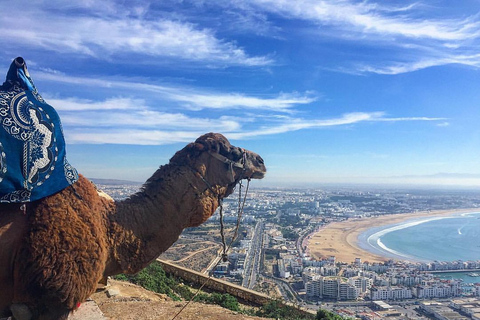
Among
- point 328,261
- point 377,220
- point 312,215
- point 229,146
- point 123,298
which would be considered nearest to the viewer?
point 229,146

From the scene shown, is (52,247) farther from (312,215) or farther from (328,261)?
(312,215)

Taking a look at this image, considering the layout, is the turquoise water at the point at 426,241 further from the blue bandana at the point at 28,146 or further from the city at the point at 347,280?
the blue bandana at the point at 28,146

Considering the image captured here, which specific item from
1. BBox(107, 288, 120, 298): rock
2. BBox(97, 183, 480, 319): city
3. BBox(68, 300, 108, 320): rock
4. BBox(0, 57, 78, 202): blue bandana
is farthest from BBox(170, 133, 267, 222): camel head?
BBox(97, 183, 480, 319): city

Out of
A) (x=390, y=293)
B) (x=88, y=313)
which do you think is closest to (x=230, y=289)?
(x=88, y=313)

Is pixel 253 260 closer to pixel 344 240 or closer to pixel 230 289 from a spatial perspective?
pixel 344 240

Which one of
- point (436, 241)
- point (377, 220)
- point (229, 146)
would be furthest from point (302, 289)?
point (377, 220)

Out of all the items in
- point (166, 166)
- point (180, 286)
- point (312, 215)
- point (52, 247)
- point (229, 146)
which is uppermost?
point (229, 146)

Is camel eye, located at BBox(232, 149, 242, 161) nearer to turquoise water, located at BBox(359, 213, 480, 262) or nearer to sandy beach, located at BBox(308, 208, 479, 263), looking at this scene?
sandy beach, located at BBox(308, 208, 479, 263)
